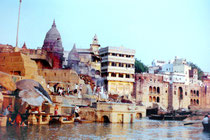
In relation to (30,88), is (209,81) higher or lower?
higher

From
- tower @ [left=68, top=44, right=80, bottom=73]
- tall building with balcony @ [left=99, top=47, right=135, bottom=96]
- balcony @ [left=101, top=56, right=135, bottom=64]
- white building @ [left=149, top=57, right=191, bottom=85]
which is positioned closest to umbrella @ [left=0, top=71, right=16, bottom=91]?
tower @ [left=68, top=44, right=80, bottom=73]

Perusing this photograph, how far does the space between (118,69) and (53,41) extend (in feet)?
52.8

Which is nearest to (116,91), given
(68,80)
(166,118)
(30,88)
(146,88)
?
(146,88)

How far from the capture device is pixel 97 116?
2739cm

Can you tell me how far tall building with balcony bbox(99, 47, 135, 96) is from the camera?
55.3 metres

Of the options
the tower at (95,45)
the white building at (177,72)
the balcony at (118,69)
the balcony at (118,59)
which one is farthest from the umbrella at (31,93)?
the white building at (177,72)

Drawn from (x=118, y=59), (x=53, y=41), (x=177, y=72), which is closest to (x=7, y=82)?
(x=53, y=41)

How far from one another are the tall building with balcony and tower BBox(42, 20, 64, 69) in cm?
1308

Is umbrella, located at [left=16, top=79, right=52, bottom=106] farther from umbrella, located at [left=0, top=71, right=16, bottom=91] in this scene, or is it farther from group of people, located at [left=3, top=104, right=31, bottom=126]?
group of people, located at [left=3, top=104, right=31, bottom=126]

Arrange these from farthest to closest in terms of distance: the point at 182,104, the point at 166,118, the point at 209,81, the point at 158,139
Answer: the point at 209,81 → the point at 182,104 → the point at 166,118 → the point at 158,139

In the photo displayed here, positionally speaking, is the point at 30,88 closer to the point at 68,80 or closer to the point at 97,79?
the point at 68,80

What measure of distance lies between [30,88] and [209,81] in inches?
2385

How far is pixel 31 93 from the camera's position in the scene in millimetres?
22391

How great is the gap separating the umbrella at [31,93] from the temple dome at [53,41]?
19770 millimetres
